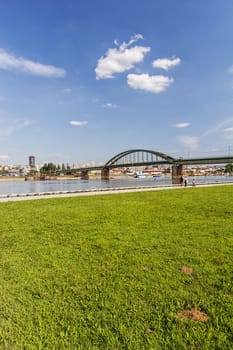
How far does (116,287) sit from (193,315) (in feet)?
3.35

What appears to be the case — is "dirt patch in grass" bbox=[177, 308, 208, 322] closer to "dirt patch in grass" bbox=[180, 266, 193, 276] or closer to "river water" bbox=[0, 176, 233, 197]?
"dirt patch in grass" bbox=[180, 266, 193, 276]

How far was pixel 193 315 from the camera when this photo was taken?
2803 millimetres

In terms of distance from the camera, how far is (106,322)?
8.88ft

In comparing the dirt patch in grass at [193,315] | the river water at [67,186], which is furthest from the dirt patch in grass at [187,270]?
the river water at [67,186]

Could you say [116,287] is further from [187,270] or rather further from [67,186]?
[67,186]

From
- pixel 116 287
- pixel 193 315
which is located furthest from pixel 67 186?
pixel 193 315

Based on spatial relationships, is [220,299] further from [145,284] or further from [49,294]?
[49,294]

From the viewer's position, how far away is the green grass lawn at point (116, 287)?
2.51 meters

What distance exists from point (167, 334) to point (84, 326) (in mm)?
845

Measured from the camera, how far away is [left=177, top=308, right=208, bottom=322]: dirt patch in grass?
2.74 metres

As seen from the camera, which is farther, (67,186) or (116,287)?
(67,186)

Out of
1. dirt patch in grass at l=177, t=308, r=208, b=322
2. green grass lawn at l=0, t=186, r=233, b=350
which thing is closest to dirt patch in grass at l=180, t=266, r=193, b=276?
green grass lawn at l=0, t=186, r=233, b=350

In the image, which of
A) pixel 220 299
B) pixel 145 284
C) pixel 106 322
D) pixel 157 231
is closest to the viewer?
pixel 106 322

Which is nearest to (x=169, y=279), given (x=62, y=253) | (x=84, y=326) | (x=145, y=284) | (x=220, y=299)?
(x=145, y=284)
